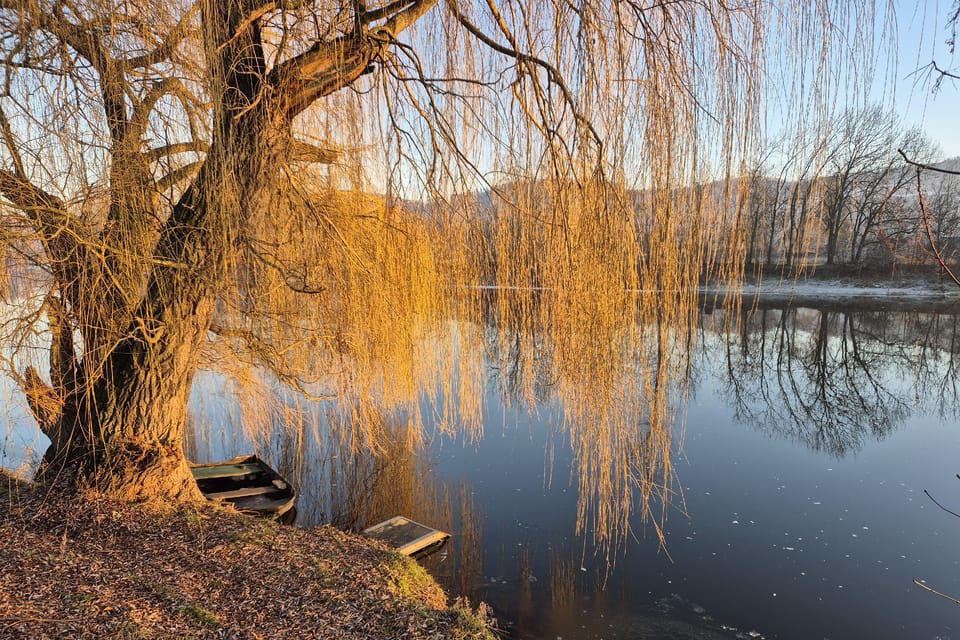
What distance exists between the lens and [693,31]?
1914mm

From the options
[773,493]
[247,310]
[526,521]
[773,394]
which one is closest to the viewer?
[247,310]

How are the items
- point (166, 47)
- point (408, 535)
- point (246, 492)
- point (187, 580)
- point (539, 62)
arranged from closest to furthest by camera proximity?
1. point (539, 62)
2. point (187, 580)
3. point (166, 47)
4. point (408, 535)
5. point (246, 492)

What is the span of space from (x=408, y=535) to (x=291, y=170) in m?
3.01

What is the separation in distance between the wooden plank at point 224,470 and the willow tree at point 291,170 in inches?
66.7

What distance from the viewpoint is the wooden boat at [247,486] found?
14.7 ft

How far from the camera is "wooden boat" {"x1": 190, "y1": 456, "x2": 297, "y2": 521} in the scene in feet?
14.7

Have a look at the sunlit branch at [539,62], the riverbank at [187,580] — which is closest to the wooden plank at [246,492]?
the riverbank at [187,580]

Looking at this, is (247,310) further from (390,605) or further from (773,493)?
(773,493)

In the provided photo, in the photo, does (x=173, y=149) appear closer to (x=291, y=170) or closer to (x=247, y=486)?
(x=291, y=170)

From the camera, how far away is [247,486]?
511 cm

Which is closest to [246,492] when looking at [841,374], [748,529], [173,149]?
[173,149]

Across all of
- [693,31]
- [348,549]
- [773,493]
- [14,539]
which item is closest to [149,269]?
[14,539]

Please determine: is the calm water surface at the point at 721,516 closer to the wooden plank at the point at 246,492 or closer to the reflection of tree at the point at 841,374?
the reflection of tree at the point at 841,374

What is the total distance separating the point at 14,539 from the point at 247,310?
154cm
